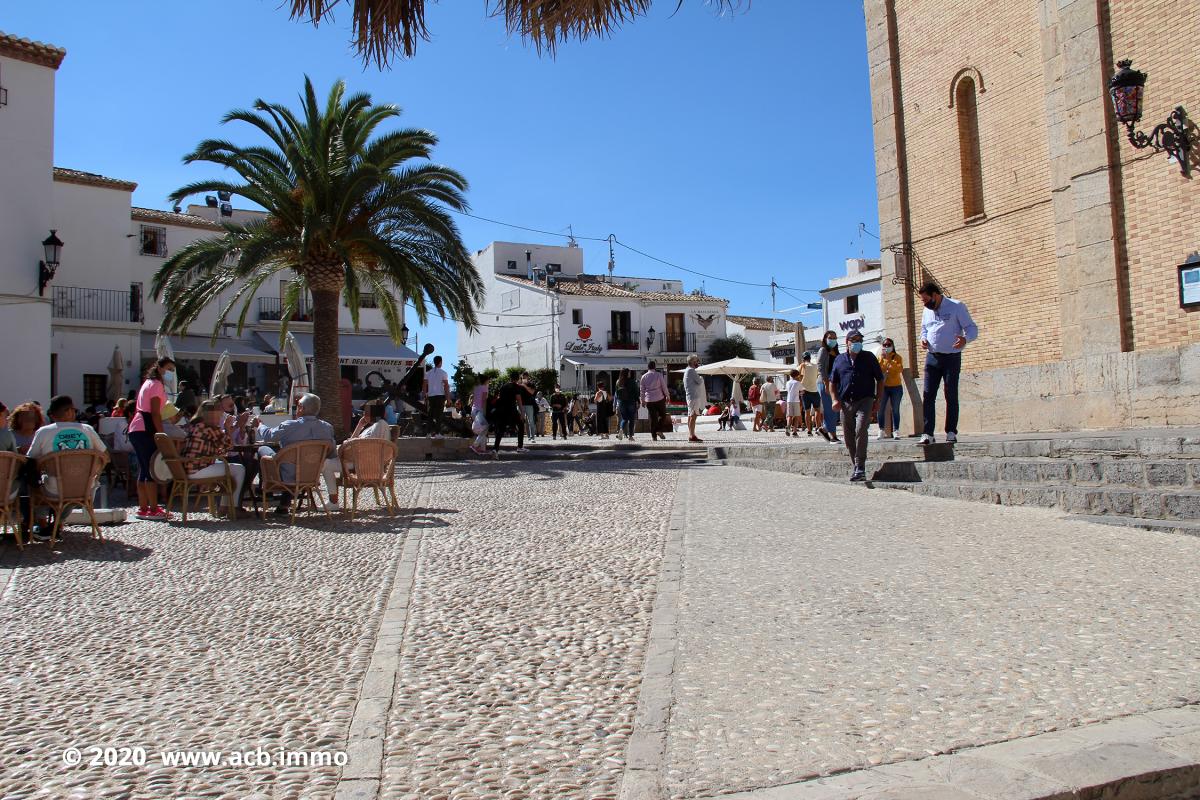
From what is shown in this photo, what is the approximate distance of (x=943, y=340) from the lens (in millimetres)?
9430

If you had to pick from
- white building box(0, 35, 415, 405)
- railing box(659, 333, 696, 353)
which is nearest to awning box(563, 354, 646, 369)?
railing box(659, 333, 696, 353)

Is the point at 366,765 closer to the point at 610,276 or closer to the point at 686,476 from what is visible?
the point at 686,476

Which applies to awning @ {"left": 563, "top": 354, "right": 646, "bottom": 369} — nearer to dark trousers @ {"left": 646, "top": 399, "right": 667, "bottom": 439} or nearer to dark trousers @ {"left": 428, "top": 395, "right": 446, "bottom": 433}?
dark trousers @ {"left": 646, "top": 399, "right": 667, "bottom": 439}

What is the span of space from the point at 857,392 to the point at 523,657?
656 centimetres

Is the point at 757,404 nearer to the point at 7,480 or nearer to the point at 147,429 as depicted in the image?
the point at 147,429

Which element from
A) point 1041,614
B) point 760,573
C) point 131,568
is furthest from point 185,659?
point 1041,614

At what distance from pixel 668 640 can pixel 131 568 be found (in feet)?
13.8

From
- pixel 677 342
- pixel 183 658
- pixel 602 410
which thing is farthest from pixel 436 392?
pixel 677 342

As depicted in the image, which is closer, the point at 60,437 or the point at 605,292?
the point at 60,437

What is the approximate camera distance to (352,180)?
1634 centimetres

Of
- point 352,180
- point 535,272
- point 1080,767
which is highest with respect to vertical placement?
point 535,272

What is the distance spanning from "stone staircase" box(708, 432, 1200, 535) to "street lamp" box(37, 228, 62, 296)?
17.1 meters

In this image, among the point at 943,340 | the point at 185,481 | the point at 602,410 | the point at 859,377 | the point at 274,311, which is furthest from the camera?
the point at 274,311

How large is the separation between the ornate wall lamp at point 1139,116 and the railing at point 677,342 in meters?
39.6
